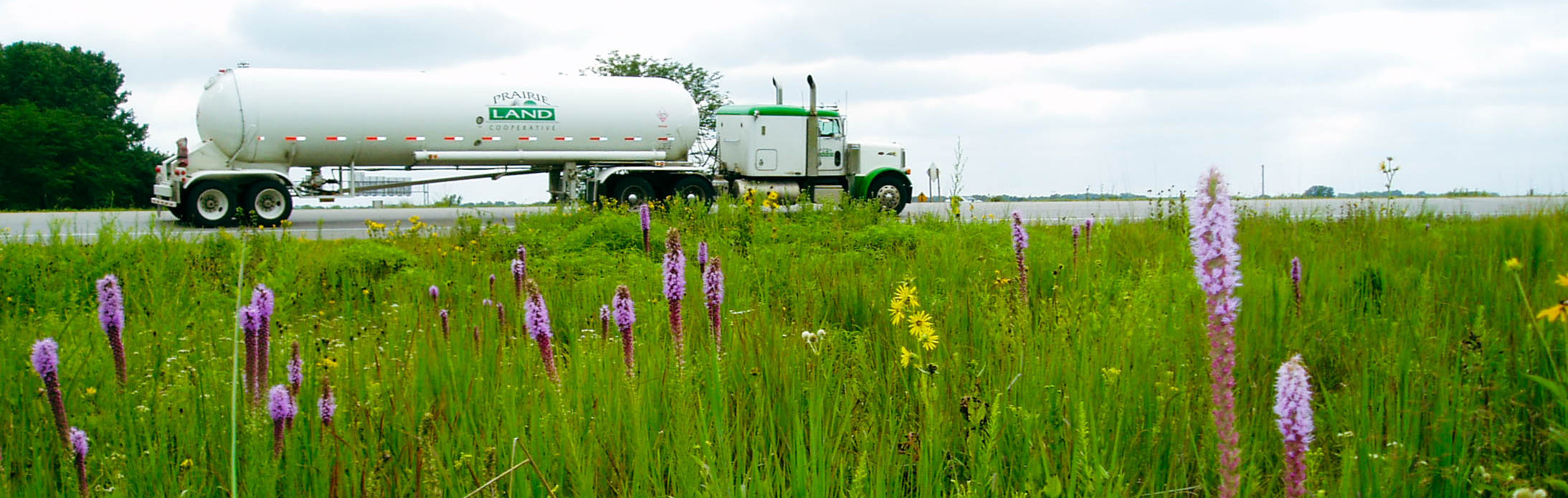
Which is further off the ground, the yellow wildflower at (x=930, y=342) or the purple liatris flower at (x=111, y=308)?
the purple liatris flower at (x=111, y=308)

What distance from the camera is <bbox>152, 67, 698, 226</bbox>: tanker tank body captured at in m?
15.2

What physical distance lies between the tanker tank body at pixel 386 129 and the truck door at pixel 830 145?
2745 millimetres

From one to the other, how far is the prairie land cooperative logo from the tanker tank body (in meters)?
0.02

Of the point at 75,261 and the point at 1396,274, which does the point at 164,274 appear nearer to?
the point at 75,261

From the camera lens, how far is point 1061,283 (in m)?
4.84

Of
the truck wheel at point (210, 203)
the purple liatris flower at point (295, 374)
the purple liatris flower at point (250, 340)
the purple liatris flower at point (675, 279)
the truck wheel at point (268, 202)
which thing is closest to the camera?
the purple liatris flower at point (250, 340)

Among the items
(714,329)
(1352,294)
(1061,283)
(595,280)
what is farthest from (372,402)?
(1352,294)

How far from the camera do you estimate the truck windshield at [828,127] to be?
19016mm

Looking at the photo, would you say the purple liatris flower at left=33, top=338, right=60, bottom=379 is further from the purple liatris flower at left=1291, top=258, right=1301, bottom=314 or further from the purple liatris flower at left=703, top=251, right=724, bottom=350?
the purple liatris flower at left=1291, top=258, right=1301, bottom=314

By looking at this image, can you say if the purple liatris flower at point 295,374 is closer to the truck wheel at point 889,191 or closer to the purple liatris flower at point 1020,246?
the purple liatris flower at point 1020,246

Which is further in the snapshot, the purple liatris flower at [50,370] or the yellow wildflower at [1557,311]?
the yellow wildflower at [1557,311]

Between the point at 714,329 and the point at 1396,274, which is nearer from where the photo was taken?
the point at 714,329

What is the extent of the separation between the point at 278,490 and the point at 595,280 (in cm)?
332

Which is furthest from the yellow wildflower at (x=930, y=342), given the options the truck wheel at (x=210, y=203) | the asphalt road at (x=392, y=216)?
the truck wheel at (x=210, y=203)
